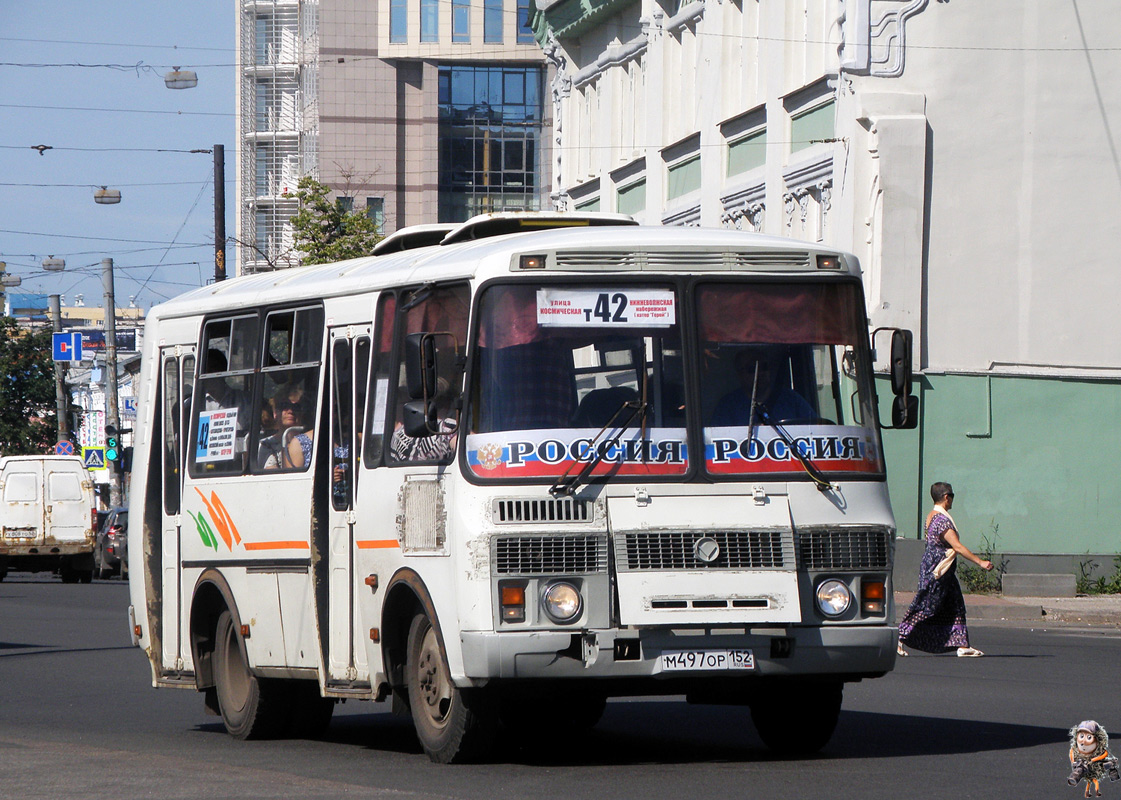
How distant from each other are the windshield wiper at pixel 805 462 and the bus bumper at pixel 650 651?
2.33 feet

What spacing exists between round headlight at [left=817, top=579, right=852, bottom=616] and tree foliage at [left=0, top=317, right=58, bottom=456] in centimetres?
8249

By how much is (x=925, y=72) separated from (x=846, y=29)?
1.30 m

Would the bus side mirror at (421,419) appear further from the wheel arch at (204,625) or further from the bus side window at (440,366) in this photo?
the wheel arch at (204,625)

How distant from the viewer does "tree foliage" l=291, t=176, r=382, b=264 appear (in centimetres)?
4822

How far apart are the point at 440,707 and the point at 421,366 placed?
1.78m

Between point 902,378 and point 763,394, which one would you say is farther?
point 902,378

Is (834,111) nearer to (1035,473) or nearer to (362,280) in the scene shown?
(1035,473)

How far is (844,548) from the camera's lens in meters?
10.3

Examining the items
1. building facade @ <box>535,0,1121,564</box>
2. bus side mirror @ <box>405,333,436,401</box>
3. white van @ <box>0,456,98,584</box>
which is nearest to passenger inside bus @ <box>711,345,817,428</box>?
bus side mirror @ <box>405,333,436,401</box>

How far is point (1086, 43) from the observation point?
3055 centimetres

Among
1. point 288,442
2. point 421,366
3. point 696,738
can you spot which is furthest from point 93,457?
point 421,366

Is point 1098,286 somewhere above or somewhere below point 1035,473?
above


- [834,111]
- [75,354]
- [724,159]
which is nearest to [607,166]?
[724,159]

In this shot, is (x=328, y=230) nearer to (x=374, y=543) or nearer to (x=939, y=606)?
(x=939, y=606)
